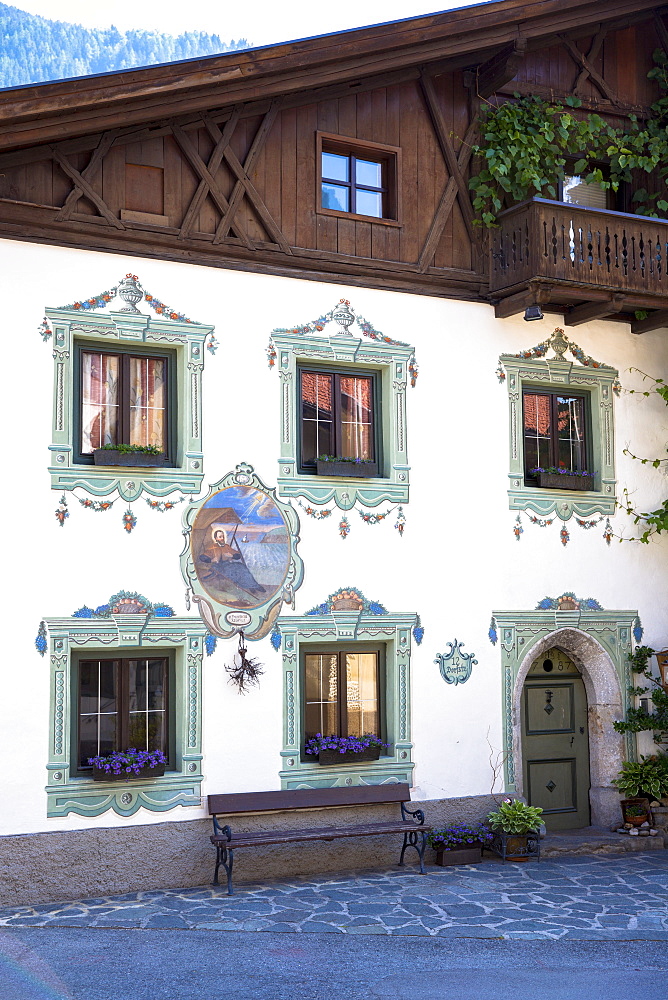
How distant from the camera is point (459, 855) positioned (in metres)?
11.6

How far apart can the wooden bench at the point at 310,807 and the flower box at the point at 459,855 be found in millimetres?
230

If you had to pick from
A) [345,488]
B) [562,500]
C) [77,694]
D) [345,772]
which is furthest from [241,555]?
[562,500]

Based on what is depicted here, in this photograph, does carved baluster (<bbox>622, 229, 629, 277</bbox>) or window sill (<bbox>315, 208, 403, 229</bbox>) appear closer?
window sill (<bbox>315, 208, 403, 229</bbox>)

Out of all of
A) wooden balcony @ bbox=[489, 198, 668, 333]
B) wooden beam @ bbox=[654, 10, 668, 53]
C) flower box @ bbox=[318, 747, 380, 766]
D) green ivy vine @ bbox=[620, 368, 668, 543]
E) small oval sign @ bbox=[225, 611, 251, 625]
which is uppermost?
wooden beam @ bbox=[654, 10, 668, 53]

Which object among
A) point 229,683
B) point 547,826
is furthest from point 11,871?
point 547,826

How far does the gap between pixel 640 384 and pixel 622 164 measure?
2.60 meters

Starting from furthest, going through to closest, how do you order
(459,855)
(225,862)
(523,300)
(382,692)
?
1. (523,300)
2. (382,692)
3. (459,855)
4. (225,862)

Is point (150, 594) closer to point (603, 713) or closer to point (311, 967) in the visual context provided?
point (311, 967)

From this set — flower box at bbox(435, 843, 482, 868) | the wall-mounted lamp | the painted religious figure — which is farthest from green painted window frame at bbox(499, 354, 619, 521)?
flower box at bbox(435, 843, 482, 868)

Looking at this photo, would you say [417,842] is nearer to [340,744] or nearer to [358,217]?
[340,744]

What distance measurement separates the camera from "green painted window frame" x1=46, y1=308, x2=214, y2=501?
10461 mm

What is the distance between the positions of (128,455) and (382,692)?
3699mm

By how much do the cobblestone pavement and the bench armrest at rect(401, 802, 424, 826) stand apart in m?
0.51

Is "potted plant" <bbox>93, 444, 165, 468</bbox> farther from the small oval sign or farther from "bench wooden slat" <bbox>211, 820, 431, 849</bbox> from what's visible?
"bench wooden slat" <bbox>211, 820, 431, 849</bbox>
